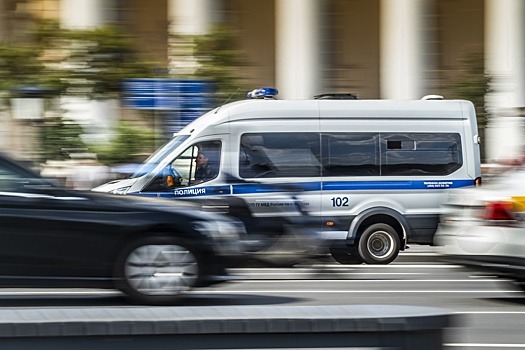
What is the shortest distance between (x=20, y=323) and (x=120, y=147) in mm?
17752

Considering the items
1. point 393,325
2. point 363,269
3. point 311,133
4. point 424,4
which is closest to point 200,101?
point 311,133

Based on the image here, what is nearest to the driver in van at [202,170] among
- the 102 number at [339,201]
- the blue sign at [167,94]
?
the blue sign at [167,94]

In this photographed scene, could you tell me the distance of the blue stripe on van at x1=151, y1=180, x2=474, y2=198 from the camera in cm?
1673

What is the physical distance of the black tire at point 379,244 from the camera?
1784cm

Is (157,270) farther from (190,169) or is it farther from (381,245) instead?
(381,245)

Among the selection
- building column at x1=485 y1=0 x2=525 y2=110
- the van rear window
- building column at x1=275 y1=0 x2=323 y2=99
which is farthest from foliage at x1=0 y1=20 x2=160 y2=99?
building column at x1=485 y1=0 x2=525 y2=110

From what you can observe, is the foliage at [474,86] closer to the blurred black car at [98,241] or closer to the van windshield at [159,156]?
the van windshield at [159,156]

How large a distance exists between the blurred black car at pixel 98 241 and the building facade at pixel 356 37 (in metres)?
19.2

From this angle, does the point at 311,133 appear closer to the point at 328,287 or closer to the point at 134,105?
the point at 134,105

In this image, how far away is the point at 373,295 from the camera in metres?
12.8

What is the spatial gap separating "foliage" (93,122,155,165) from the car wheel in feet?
32.0

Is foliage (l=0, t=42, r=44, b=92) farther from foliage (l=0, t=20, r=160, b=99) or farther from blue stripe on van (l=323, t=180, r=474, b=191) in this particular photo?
blue stripe on van (l=323, t=180, r=474, b=191)

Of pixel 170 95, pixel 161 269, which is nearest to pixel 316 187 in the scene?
pixel 170 95

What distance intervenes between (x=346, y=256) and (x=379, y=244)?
771 millimetres
